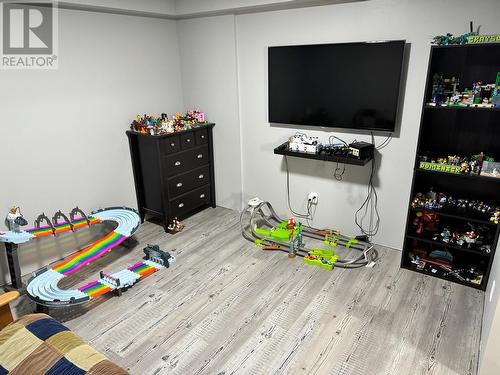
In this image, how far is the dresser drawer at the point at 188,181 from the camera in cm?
388

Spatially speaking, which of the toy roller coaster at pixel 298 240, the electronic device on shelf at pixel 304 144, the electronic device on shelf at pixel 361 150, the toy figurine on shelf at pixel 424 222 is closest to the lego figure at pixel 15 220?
the toy roller coaster at pixel 298 240

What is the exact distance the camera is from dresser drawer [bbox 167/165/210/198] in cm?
388

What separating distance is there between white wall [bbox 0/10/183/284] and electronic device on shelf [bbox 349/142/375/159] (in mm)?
2264

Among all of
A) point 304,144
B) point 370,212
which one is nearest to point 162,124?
point 304,144

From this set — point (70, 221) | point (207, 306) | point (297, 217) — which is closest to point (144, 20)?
point (70, 221)

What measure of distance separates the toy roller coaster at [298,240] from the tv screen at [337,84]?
3.52 ft

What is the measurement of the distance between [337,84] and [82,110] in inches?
94.0

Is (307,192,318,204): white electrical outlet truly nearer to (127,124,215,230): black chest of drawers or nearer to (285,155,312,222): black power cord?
(285,155,312,222): black power cord

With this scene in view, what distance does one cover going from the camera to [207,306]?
2.71 metres

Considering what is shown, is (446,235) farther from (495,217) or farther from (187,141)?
(187,141)

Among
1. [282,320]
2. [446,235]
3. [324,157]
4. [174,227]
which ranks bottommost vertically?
[282,320]

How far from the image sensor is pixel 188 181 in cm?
407

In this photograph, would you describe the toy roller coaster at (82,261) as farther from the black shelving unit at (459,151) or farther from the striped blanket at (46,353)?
the black shelving unit at (459,151)

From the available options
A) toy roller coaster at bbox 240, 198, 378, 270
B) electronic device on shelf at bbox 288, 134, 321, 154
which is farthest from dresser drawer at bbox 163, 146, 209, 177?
electronic device on shelf at bbox 288, 134, 321, 154
